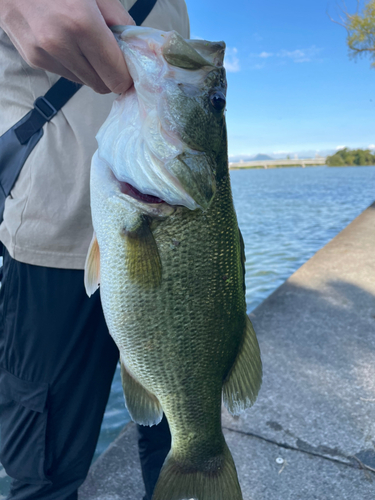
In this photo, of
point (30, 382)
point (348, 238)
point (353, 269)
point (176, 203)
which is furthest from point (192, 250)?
point (348, 238)

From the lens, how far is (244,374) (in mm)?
1559

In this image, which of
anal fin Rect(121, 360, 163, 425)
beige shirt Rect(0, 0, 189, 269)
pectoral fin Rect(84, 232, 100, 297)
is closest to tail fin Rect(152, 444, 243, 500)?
anal fin Rect(121, 360, 163, 425)

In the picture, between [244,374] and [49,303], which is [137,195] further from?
[244,374]

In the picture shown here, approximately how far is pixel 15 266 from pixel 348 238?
7442mm

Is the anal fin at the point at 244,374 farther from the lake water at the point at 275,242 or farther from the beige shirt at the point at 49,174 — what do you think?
the lake water at the point at 275,242

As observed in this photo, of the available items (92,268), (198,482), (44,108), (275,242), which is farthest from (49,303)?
(275,242)

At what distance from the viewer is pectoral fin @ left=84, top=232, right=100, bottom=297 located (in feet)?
4.53

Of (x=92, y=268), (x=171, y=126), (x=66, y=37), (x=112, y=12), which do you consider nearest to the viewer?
(x=66, y=37)

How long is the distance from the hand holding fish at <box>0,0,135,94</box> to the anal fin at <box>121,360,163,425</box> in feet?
3.37

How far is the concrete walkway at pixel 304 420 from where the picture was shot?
2199mm

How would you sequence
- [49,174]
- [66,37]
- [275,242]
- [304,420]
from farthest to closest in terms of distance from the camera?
1. [275,242]
2. [304,420]
3. [49,174]
4. [66,37]

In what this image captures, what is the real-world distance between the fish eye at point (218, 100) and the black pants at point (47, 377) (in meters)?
0.86

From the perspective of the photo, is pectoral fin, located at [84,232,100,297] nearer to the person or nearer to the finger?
the person

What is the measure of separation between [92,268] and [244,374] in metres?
0.74
